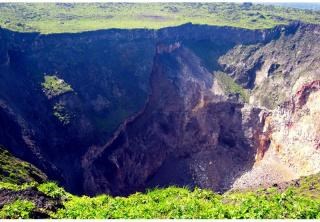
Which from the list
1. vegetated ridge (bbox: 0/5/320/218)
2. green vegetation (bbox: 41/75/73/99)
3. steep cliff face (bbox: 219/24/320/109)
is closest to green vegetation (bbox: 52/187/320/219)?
vegetated ridge (bbox: 0/5/320/218)

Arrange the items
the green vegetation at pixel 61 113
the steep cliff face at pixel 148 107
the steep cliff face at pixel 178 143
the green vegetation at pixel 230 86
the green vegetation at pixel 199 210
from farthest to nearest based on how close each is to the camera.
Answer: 1. the green vegetation at pixel 230 86
2. the steep cliff face at pixel 178 143
3. the green vegetation at pixel 61 113
4. the steep cliff face at pixel 148 107
5. the green vegetation at pixel 199 210

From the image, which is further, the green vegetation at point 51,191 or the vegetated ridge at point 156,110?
the vegetated ridge at point 156,110

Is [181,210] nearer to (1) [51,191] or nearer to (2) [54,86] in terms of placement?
(1) [51,191]

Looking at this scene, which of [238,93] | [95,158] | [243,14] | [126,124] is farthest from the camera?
[243,14]

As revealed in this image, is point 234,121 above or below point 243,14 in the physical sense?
below

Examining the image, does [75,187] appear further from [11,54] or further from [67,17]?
[67,17]

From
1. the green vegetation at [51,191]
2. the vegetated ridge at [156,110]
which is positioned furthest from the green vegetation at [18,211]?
the vegetated ridge at [156,110]

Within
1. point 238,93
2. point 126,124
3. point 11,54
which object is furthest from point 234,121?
point 11,54

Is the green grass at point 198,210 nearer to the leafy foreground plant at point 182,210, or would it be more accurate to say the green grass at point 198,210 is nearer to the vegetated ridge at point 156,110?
the leafy foreground plant at point 182,210
